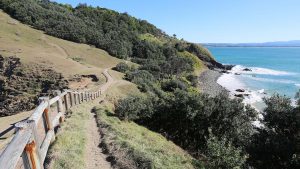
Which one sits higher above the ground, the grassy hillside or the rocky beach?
Result: the grassy hillside

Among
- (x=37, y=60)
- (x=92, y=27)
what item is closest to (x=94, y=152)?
(x=37, y=60)

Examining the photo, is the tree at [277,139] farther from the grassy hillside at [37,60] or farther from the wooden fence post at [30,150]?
the wooden fence post at [30,150]

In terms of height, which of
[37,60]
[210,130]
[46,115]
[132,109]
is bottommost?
[132,109]

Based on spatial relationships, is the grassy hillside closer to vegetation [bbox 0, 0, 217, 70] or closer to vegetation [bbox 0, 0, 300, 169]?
vegetation [bbox 0, 0, 217, 70]

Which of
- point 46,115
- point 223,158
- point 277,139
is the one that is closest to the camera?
point 46,115

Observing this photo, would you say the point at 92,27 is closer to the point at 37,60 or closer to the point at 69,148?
the point at 37,60

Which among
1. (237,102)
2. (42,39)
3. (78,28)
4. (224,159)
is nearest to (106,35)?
(78,28)

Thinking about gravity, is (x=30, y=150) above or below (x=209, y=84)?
above

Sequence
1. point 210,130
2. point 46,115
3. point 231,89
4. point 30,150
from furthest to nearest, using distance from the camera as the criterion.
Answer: point 231,89 → point 210,130 → point 46,115 → point 30,150

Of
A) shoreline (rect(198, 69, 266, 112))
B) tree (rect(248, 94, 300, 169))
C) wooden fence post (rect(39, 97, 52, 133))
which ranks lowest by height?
shoreline (rect(198, 69, 266, 112))

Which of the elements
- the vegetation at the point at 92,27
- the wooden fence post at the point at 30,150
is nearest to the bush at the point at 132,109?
the wooden fence post at the point at 30,150

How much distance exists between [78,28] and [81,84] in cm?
4430

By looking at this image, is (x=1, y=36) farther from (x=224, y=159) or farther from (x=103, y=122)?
(x=224, y=159)

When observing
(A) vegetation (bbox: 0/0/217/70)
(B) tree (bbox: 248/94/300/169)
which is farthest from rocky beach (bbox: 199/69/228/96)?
(B) tree (bbox: 248/94/300/169)
